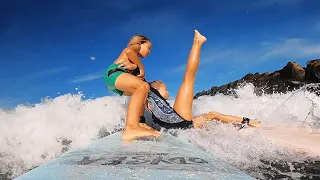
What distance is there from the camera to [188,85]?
5469 mm

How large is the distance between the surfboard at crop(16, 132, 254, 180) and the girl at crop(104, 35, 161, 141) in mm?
559

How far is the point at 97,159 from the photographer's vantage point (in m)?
2.96

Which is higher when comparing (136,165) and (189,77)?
(189,77)

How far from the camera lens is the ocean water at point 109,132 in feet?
12.0

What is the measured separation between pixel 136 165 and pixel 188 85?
2925 mm

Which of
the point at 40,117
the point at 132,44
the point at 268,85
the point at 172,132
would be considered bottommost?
the point at 172,132

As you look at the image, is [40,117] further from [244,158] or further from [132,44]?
[244,158]

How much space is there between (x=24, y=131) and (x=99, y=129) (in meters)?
1.25

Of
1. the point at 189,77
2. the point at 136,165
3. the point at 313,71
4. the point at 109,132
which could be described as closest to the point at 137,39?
the point at 189,77

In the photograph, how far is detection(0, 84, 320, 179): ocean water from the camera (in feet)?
12.0

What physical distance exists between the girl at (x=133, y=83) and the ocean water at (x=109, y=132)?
2.03 feet

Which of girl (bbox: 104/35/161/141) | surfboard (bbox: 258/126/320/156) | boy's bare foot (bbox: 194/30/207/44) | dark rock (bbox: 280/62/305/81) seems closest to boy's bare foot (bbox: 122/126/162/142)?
girl (bbox: 104/35/161/141)

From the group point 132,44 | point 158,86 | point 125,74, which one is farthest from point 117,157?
point 158,86

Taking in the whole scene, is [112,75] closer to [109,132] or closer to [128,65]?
[128,65]
